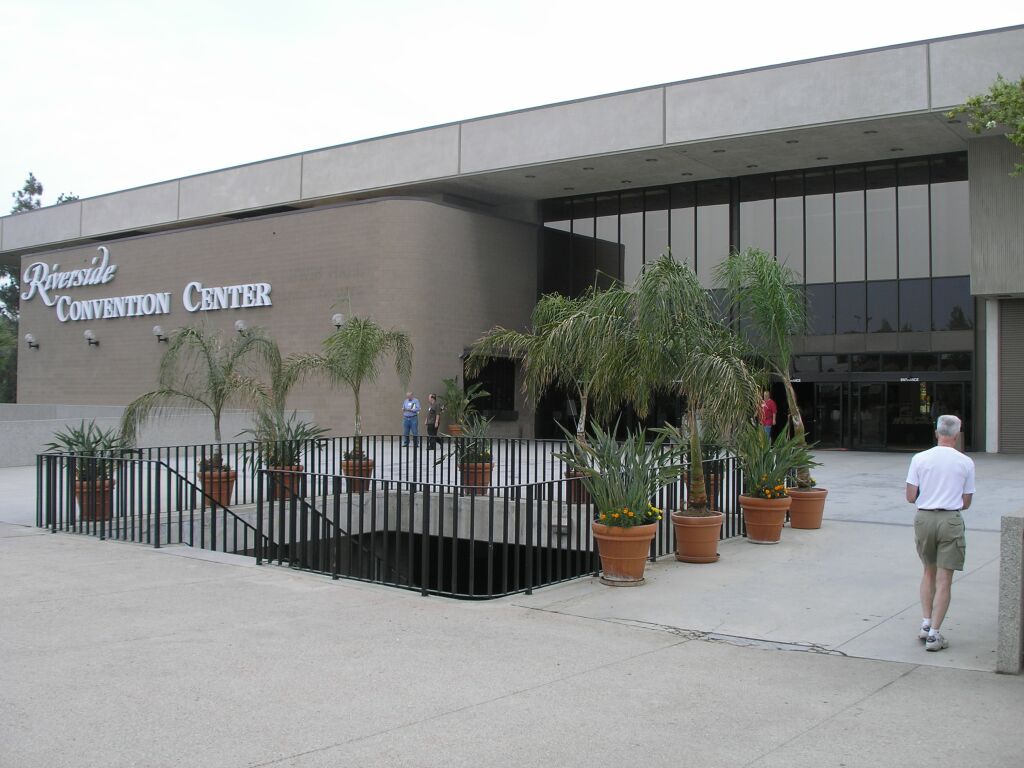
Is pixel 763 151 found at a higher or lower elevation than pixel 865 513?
higher

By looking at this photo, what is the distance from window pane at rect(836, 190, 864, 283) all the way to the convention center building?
2.3 inches

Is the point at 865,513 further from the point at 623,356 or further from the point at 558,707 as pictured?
the point at 558,707

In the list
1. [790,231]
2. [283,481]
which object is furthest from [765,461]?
[790,231]

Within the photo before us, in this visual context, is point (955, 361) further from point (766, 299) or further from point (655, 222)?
point (766, 299)

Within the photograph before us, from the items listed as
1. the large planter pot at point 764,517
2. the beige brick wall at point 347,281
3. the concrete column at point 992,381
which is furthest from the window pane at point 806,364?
the large planter pot at point 764,517

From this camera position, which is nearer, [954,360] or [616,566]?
[616,566]

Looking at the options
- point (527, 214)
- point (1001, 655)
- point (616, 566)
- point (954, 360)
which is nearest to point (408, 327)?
point (527, 214)

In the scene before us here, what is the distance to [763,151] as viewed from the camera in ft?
87.0

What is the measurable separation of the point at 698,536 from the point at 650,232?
72.4ft

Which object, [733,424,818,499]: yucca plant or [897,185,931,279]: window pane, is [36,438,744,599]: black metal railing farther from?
[897,185,931,279]: window pane

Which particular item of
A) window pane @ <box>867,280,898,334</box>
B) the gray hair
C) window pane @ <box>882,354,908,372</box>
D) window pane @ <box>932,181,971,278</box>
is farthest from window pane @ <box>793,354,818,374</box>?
the gray hair

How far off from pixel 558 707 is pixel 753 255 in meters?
9.51

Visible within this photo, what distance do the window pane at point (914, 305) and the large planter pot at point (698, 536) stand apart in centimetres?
1888

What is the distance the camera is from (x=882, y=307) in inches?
1064
